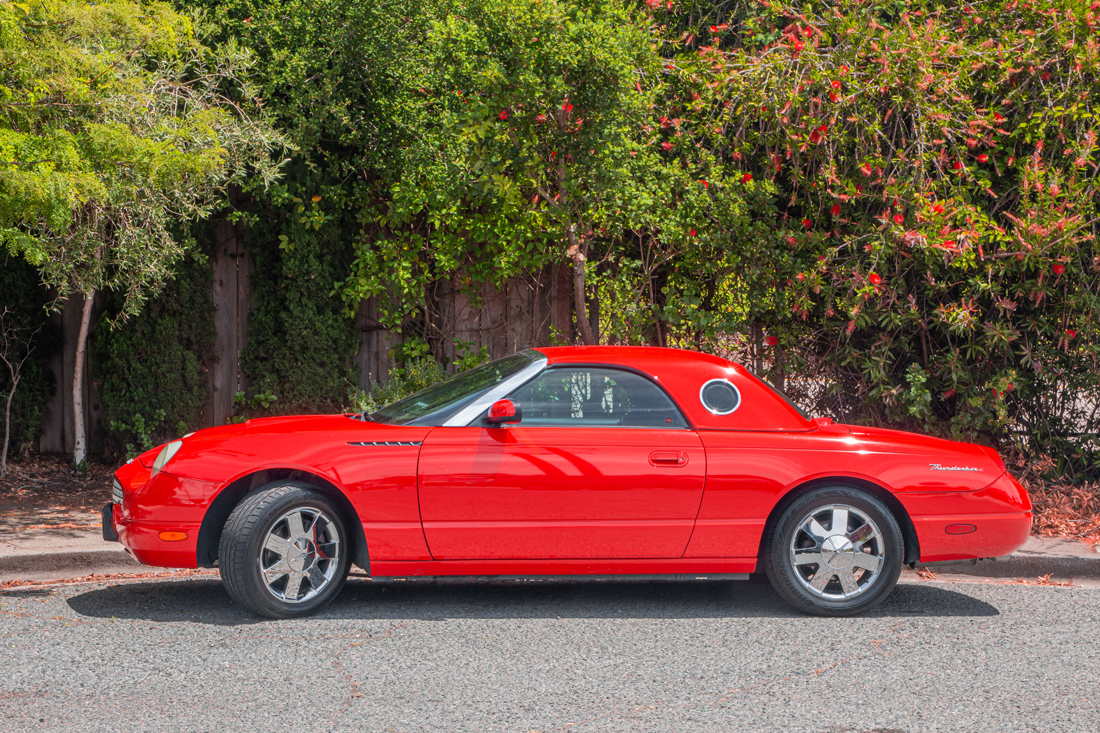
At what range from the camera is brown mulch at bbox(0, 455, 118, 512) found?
777 cm

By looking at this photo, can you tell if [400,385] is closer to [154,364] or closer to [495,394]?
[154,364]

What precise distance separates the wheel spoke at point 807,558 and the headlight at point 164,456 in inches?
129

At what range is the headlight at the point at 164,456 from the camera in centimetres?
501

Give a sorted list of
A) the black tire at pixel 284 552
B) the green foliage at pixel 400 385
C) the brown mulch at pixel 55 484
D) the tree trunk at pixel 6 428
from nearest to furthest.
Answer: the black tire at pixel 284 552 < the brown mulch at pixel 55 484 < the tree trunk at pixel 6 428 < the green foliage at pixel 400 385

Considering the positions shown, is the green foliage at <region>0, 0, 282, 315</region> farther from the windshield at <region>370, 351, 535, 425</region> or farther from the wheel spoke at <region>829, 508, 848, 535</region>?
the wheel spoke at <region>829, 508, 848, 535</region>

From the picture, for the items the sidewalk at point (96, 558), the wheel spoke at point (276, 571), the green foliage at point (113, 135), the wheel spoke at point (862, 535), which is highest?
the green foliage at point (113, 135)

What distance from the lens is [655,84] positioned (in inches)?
329

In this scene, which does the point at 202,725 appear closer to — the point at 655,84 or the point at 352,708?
the point at 352,708

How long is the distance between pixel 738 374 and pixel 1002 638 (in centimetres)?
187

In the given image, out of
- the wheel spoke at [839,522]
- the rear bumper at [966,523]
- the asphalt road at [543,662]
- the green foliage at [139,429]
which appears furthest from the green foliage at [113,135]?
the rear bumper at [966,523]

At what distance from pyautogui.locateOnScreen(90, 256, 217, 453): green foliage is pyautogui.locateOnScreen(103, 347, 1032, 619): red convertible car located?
3.81 meters

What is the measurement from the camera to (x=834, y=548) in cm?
514

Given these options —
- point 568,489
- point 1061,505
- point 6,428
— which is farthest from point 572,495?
point 6,428

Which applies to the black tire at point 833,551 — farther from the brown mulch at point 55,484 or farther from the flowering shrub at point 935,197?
the brown mulch at point 55,484
